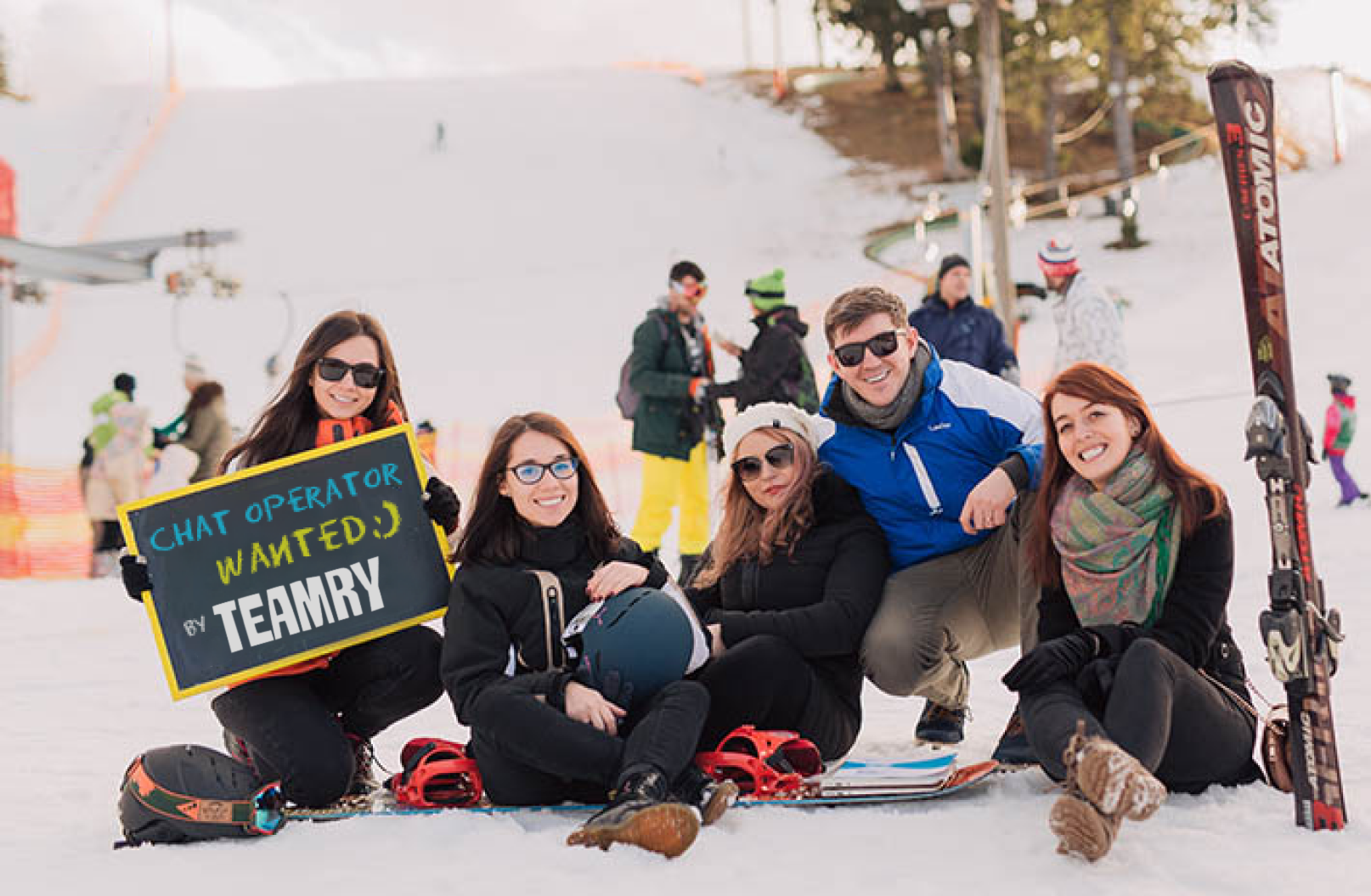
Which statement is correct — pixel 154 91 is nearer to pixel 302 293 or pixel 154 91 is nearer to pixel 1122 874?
pixel 302 293

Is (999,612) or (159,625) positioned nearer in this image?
(159,625)

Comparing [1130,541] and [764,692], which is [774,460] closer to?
[764,692]

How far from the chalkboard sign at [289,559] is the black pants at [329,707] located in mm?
62

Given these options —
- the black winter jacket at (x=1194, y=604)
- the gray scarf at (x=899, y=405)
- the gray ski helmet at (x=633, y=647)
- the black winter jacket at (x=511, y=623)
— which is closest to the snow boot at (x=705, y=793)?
the gray ski helmet at (x=633, y=647)

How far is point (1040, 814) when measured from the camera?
3033 mm

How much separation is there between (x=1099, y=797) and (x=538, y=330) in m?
21.0

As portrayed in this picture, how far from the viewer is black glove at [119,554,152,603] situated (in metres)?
3.51

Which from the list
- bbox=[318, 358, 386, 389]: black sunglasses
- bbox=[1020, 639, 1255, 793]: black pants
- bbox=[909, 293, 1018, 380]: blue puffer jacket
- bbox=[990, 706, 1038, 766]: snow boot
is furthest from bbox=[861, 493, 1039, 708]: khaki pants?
bbox=[909, 293, 1018, 380]: blue puffer jacket

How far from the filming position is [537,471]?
3.46m

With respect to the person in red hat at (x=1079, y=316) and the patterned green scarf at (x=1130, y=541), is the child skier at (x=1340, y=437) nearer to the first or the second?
the person in red hat at (x=1079, y=316)

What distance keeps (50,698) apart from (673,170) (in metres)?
28.8

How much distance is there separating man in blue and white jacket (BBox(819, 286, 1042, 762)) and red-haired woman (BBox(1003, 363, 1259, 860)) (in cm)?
43

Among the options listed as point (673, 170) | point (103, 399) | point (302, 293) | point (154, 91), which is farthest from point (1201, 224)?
point (154, 91)

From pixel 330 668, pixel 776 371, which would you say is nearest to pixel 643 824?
pixel 330 668
